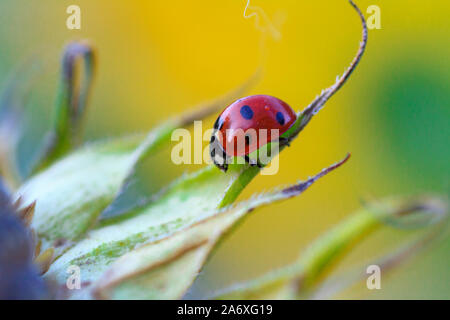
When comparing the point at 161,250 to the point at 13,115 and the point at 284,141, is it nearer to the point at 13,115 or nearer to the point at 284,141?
the point at 284,141

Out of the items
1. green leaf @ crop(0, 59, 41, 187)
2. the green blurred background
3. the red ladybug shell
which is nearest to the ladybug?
the red ladybug shell

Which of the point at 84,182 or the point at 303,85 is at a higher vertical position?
the point at 303,85

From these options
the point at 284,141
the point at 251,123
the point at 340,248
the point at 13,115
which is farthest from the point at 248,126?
the point at 13,115

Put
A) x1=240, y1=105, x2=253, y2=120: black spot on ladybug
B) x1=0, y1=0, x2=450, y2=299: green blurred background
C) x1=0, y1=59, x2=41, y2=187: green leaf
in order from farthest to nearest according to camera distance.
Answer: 1. x1=0, y1=0, x2=450, y2=299: green blurred background
2. x1=0, y1=59, x2=41, y2=187: green leaf
3. x1=240, y1=105, x2=253, y2=120: black spot on ladybug

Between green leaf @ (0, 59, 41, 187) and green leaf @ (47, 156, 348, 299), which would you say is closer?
green leaf @ (47, 156, 348, 299)

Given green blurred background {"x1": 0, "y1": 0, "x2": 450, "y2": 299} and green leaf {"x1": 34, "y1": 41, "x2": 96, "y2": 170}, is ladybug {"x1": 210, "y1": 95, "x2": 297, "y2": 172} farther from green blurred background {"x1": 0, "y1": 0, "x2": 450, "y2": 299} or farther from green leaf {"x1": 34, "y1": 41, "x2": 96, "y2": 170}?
green blurred background {"x1": 0, "y1": 0, "x2": 450, "y2": 299}

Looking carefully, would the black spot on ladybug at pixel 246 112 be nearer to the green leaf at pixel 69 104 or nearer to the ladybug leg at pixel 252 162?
the ladybug leg at pixel 252 162

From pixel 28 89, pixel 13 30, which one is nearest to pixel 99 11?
pixel 13 30
